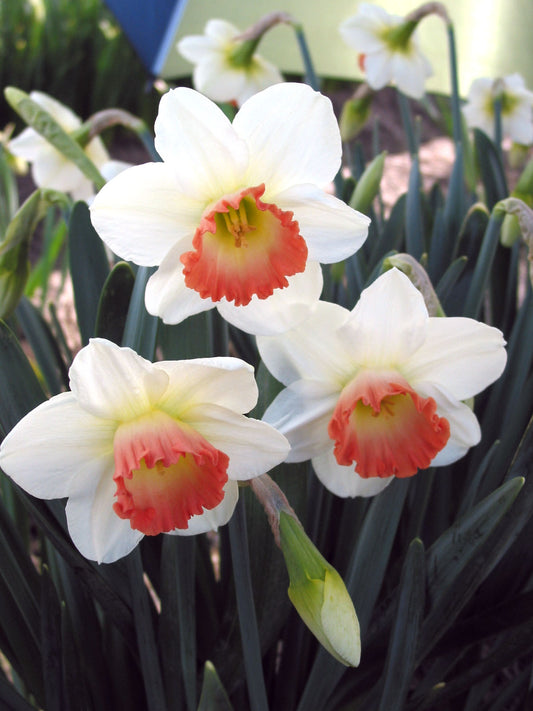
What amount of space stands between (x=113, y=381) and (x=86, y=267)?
367 millimetres

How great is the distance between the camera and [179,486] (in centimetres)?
58

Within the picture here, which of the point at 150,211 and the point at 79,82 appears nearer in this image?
the point at 150,211

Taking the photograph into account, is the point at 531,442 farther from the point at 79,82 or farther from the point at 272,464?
the point at 79,82

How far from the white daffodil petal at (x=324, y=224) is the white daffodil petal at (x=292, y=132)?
21mm

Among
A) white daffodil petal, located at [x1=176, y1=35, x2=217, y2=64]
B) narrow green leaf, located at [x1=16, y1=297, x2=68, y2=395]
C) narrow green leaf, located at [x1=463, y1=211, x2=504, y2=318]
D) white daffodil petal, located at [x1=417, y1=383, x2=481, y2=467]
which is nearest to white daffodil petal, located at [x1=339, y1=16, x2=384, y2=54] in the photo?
white daffodil petal, located at [x1=176, y1=35, x2=217, y2=64]

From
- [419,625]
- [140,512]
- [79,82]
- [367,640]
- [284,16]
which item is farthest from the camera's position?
[79,82]

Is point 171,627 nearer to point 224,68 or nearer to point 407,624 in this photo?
point 407,624

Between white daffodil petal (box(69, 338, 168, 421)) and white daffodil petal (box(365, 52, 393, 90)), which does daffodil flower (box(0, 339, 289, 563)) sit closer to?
white daffodil petal (box(69, 338, 168, 421))

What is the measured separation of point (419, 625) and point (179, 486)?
11.4 inches

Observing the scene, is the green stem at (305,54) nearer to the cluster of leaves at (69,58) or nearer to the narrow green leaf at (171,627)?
the narrow green leaf at (171,627)

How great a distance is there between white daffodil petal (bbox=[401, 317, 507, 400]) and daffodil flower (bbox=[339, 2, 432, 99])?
3.15 ft

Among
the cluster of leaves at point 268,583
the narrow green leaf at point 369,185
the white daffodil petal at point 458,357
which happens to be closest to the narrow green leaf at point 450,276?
the cluster of leaves at point 268,583

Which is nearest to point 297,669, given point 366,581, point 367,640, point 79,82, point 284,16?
point 367,640

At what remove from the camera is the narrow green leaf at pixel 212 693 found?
64cm
